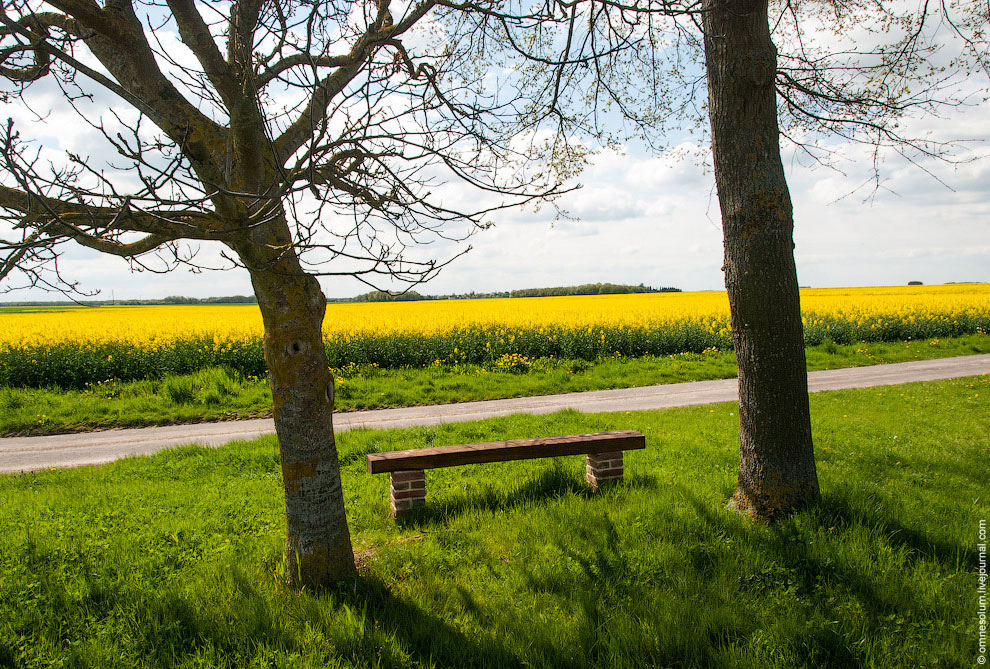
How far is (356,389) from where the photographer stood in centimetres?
1163

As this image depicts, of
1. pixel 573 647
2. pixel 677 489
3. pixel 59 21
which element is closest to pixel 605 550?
pixel 573 647

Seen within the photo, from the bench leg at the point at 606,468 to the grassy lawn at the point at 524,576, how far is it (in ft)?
0.47

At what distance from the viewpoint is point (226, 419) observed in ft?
33.1

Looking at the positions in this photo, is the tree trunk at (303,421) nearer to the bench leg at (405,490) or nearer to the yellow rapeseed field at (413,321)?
the bench leg at (405,490)

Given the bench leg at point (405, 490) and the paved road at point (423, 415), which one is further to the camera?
the paved road at point (423, 415)

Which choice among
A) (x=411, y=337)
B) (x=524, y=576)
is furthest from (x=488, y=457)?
(x=411, y=337)

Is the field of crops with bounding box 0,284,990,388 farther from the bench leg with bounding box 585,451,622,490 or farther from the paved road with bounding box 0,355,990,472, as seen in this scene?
the bench leg with bounding box 585,451,622,490

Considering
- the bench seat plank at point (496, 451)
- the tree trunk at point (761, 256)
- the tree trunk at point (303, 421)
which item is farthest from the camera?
the bench seat plank at point (496, 451)

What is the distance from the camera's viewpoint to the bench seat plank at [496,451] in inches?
181

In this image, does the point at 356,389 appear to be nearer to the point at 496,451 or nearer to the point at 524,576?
the point at 496,451

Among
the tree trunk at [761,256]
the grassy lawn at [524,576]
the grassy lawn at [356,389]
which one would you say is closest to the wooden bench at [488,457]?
the grassy lawn at [524,576]

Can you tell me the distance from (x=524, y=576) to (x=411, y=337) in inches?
463

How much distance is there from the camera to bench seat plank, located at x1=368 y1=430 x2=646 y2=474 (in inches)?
181

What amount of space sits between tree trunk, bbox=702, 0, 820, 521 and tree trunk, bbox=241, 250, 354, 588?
283 cm
